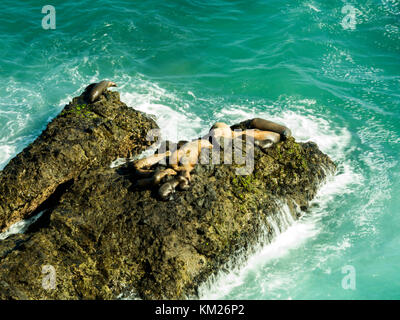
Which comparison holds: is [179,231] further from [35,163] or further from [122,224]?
[35,163]

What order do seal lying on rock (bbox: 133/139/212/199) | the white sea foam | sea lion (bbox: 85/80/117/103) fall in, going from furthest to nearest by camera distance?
sea lion (bbox: 85/80/117/103)
the white sea foam
seal lying on rock (bbox: 133/139/212/199)

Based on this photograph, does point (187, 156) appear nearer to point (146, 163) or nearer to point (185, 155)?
point (185, 155)

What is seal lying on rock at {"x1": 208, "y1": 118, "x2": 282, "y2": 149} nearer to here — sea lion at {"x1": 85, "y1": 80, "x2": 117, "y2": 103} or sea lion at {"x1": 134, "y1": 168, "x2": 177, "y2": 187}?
sea lion at {"x1": 134, "y1": 168, "x2": 177, "y2": 187}

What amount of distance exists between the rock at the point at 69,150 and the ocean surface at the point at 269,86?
7.03ft

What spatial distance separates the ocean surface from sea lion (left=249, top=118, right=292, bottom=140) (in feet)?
7.25

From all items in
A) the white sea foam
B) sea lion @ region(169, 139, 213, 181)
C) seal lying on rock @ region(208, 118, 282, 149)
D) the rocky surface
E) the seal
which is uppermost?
seal lying on rock @ region(208, 118, 282, 149)

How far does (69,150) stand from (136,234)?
3703 millimetres

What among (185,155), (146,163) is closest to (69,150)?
(146,163)

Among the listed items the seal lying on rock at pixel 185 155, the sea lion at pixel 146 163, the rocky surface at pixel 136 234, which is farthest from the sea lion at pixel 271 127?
the sea lion at pixel 146 163

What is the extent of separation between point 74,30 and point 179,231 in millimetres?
16224

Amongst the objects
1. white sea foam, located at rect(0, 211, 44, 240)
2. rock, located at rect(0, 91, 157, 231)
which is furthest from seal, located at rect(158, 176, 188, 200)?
white sea foam, located at rect(0, 211, 44, 240)

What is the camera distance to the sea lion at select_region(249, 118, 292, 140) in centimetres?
1086

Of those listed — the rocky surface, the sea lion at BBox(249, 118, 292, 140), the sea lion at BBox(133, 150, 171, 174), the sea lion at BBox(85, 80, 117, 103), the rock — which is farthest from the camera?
the sea lion at BBox(85, 80, 117, 103)

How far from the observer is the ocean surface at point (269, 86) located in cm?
969
